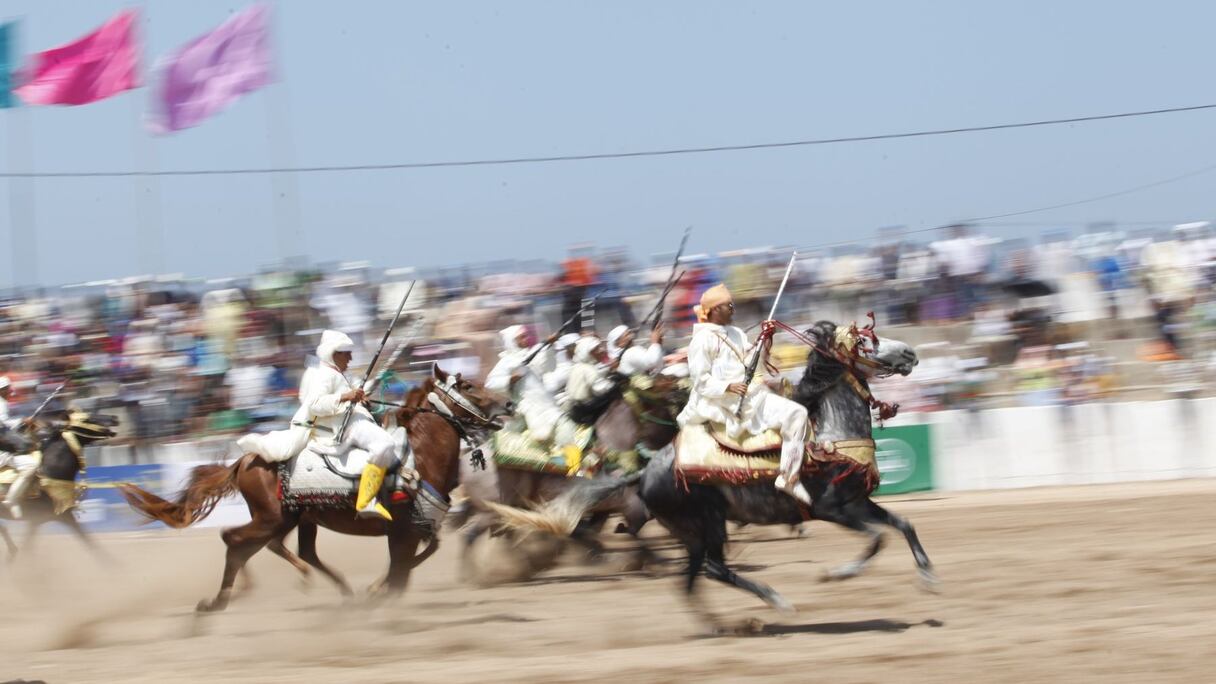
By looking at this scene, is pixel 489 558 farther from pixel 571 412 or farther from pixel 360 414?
pixel 360 414

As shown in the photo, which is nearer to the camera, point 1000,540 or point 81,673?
point 81,673

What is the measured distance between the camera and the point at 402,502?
999 centimetres

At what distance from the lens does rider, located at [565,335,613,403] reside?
490 inches

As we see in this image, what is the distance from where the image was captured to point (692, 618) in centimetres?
912

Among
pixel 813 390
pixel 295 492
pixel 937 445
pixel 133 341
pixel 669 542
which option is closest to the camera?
pixel 813 390

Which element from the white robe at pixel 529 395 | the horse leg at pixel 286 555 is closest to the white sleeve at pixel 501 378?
the white robe at pixel 529 395

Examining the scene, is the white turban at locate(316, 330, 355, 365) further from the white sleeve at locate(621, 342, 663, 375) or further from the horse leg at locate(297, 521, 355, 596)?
the white sleeve at locate(621, 342, 663, 375)

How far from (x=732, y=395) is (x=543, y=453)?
10.8 feet

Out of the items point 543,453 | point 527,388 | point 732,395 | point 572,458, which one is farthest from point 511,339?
point 732,395

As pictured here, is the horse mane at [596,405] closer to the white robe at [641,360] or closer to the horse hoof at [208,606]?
the white robe at [641,360]

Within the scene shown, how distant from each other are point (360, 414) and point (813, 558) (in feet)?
A: 13.9

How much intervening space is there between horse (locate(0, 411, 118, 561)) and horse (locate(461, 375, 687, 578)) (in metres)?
4.20

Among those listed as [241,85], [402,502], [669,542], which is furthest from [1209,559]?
[241,85]

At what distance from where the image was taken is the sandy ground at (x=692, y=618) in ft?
24.4
